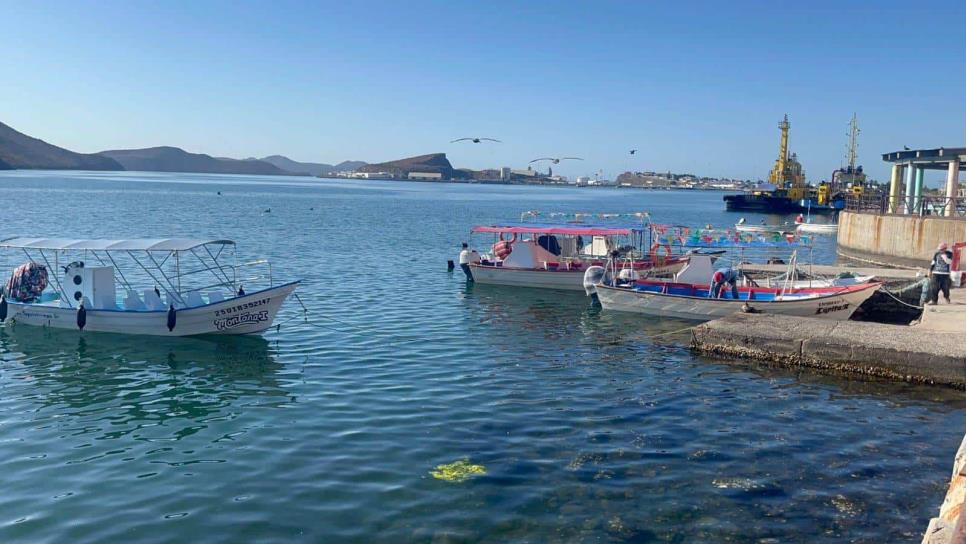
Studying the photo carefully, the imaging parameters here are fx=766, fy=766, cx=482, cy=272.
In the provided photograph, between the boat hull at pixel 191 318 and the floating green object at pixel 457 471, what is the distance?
11.3m

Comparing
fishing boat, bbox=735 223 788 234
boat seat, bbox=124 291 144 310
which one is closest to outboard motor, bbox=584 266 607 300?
fishing boat, bbox=735 223 788 234

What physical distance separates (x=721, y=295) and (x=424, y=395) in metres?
12.9

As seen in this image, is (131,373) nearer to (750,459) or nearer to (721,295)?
(750,459)

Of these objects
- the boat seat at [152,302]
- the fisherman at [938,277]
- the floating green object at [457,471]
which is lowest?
the floating green object at [457,471]

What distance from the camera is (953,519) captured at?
7.64 metres

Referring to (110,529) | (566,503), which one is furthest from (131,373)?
(566,503)

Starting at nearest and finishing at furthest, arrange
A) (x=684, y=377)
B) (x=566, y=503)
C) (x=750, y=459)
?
(x=566, y=503)
(x=750, y=459)
(x=684, y=377)

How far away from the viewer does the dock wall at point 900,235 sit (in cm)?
3475

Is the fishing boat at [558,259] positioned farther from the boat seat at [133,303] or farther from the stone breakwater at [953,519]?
the stone breakwater at [953,519]

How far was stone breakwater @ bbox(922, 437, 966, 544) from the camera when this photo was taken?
571cm

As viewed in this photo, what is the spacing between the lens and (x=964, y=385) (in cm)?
1612

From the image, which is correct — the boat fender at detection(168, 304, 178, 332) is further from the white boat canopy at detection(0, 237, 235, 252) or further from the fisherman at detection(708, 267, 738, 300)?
the fisherman at detection(708, 267, 738, 300)

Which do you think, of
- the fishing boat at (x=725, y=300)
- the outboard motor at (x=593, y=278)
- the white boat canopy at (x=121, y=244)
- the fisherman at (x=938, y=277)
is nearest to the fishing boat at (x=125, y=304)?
the white boat canopy at (x=121, y=244)

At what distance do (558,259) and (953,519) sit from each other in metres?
27.1
